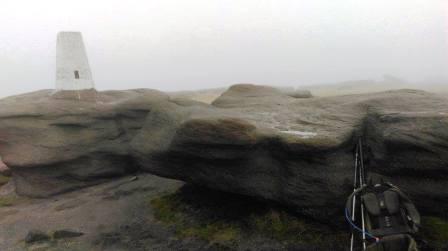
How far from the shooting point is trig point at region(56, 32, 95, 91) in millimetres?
28125

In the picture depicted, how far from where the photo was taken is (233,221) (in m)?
17.4

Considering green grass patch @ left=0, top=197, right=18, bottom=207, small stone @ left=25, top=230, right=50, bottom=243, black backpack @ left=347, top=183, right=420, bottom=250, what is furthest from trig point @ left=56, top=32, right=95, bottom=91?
black backpack @ left=347, top=183, right=420, bottom=250

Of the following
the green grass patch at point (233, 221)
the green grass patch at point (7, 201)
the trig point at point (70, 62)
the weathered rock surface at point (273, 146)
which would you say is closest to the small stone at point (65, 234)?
the green grass patch at point (233, 221)

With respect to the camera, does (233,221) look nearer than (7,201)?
Yes

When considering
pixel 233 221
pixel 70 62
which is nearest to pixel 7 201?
pixel 70 62

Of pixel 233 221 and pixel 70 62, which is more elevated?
pixel 70 62

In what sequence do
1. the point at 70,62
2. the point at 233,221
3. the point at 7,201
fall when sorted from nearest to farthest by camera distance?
1. the point at 233,221
2. the point at 7,201
3. the point at 70,62

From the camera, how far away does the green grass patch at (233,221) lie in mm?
15477

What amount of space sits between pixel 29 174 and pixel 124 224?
32.8 ft

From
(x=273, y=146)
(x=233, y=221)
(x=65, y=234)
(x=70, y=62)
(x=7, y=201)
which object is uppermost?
(x=70, y=62)

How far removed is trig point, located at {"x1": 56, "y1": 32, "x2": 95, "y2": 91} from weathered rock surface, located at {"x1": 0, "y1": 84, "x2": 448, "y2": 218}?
4328mm

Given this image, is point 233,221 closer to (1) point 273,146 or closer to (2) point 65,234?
(1) point 273,146

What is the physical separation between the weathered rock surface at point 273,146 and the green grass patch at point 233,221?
1.04 metres

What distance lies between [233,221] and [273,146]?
4765 millimetres
